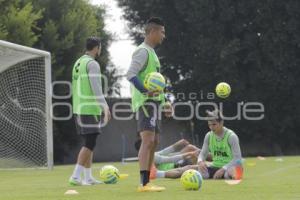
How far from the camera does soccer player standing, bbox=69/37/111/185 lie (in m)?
10.9

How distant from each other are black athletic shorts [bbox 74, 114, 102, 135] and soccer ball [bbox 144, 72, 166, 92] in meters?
2.03

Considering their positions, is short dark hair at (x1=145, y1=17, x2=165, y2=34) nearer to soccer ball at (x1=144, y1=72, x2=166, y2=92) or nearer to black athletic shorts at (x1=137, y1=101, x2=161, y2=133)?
soccer ball at (x1=144, y1=72, x2=166, y2=92)

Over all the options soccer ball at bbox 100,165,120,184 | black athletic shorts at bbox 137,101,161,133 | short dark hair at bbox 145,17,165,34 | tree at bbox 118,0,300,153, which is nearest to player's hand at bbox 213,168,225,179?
soccer ball at bbox 100,165,120,184

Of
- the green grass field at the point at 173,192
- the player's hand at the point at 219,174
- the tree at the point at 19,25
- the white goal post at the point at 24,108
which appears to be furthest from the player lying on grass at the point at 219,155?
the tree at the point at 19,25

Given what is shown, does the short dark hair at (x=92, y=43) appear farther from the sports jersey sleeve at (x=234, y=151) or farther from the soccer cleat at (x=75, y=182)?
the sports jersey sleeve at (x=234, y=151)

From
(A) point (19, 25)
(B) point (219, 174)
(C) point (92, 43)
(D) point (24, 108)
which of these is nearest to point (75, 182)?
(C) point (92, 43)

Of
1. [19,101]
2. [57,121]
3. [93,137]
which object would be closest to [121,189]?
[93,137]

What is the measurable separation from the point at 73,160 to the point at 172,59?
6.92 meters

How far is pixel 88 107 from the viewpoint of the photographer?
36.0 feet

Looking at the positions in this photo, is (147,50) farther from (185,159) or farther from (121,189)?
(185,159)

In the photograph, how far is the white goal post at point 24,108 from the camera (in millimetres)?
17750

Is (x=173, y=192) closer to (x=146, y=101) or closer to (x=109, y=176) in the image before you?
(x=146, y=101)

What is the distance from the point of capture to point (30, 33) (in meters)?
28.1

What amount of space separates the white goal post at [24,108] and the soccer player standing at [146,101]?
27.1ft
